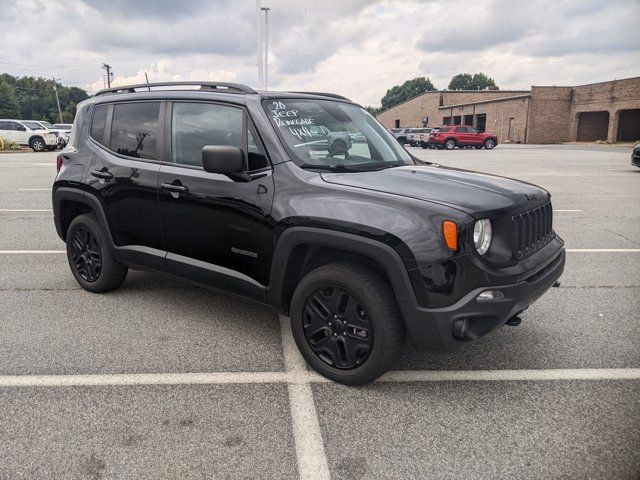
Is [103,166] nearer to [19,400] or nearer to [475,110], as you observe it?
[19,400]

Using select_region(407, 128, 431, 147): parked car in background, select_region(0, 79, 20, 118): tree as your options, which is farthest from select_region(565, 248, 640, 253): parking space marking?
select_region(0, 79, 20, 118): tree

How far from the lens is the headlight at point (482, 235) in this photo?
2.88m

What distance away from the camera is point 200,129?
383cm

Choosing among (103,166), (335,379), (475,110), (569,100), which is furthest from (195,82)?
(475,110)

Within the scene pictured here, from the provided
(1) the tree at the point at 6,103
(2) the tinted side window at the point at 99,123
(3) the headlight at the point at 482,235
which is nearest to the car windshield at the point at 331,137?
(3) the headlight at the point at 482,235

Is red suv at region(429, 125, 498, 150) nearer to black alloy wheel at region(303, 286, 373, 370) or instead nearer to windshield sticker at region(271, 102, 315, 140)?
windshield sticker at region(271, 102, 315, 140)

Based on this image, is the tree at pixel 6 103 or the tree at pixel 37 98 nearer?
the tree at pixel 6 103

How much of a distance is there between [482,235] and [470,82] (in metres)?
155

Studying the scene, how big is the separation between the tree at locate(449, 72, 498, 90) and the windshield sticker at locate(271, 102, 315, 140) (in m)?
151

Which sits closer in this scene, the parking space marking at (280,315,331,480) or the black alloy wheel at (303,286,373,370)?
the parking space marking at (280,315,331,480)

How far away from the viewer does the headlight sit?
2875mm

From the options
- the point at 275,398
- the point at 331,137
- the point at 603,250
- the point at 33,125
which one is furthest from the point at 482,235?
the point at 33,125

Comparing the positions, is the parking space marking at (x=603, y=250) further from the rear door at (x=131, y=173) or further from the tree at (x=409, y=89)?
the tree at (x=409, y=89)

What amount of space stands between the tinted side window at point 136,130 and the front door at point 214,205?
0.61ft
